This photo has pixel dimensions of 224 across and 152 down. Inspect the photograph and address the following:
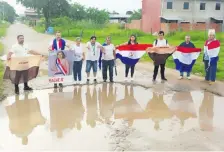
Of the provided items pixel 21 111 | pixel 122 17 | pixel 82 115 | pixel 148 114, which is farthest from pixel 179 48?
pixel 122 17

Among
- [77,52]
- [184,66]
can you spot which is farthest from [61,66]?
[184,66]

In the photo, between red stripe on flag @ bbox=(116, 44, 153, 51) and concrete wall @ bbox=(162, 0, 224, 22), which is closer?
red stripe on flag @ bbox=(116, 44, 153, 51)

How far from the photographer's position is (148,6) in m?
43.3

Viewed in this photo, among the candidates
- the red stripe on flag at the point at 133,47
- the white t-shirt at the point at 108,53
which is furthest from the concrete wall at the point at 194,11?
the white t-shirt at the point at 108,53

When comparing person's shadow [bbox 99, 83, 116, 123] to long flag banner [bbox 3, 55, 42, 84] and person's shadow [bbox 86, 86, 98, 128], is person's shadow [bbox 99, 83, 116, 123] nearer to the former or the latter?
person's shadow [bbox 86, 86, 98, 128]

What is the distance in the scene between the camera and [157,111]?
26.0ft

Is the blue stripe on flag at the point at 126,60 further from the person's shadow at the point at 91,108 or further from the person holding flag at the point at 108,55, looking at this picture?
the person's shadow at the point at 91,108

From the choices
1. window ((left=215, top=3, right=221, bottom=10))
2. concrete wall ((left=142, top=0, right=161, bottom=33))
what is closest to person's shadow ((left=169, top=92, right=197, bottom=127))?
concrete wall ((left=142, top=0, right=161, bottom=33))

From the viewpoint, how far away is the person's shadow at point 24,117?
6.51 metres

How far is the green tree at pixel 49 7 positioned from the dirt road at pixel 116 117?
39518 mm

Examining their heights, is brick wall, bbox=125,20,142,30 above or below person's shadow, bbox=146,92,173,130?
above

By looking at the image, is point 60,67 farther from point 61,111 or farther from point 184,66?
point 184,66

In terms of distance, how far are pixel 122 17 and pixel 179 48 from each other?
5985 cm

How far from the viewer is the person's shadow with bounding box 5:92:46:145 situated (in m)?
6.51
